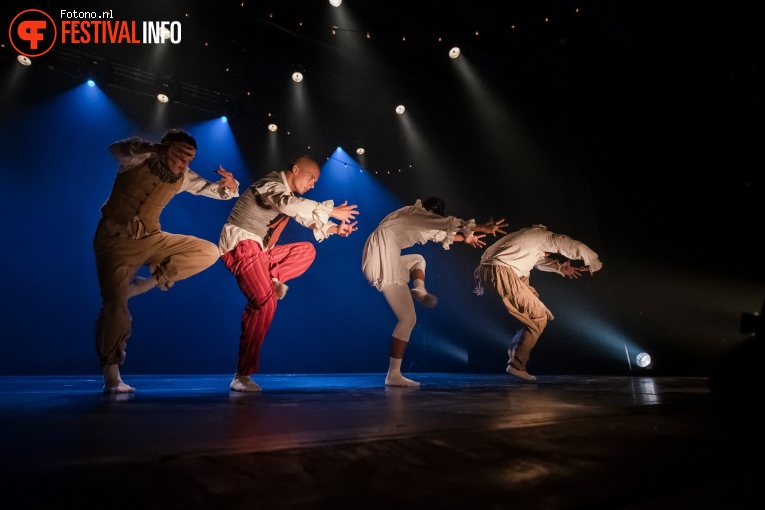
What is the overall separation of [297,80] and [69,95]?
10.4 feet

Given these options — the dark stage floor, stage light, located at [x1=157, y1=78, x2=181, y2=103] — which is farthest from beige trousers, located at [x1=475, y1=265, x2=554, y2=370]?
stage light, located at [x1=157, y1=78, x2=181, y2=103]

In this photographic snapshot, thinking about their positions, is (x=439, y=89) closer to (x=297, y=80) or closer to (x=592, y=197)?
(x=297, y=80)

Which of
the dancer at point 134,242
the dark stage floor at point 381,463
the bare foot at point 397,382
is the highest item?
the dancer at point 134,242

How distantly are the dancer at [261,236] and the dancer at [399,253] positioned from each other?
0.74 m

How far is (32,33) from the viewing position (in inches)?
218

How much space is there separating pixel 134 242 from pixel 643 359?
5529 millimetres

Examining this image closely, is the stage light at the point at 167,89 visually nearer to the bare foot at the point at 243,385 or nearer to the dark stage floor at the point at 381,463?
the bare foot at the point at 243,385

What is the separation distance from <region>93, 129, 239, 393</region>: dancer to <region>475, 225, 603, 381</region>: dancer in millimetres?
3018

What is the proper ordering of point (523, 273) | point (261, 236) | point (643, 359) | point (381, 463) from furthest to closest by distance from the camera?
1. point (643, 359)
2. point (523, 273)
3. point (261, 236)
4. point (381, 463)

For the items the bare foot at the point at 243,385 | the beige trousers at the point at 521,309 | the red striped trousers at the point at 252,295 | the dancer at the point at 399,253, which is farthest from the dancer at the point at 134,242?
the beige trousers at the point at 521,309

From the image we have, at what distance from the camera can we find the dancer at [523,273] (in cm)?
465

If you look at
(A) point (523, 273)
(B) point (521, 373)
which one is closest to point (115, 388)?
(B) point (521, 373)

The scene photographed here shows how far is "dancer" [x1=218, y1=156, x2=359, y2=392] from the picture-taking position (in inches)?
114

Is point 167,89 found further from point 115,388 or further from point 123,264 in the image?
point 115,388
